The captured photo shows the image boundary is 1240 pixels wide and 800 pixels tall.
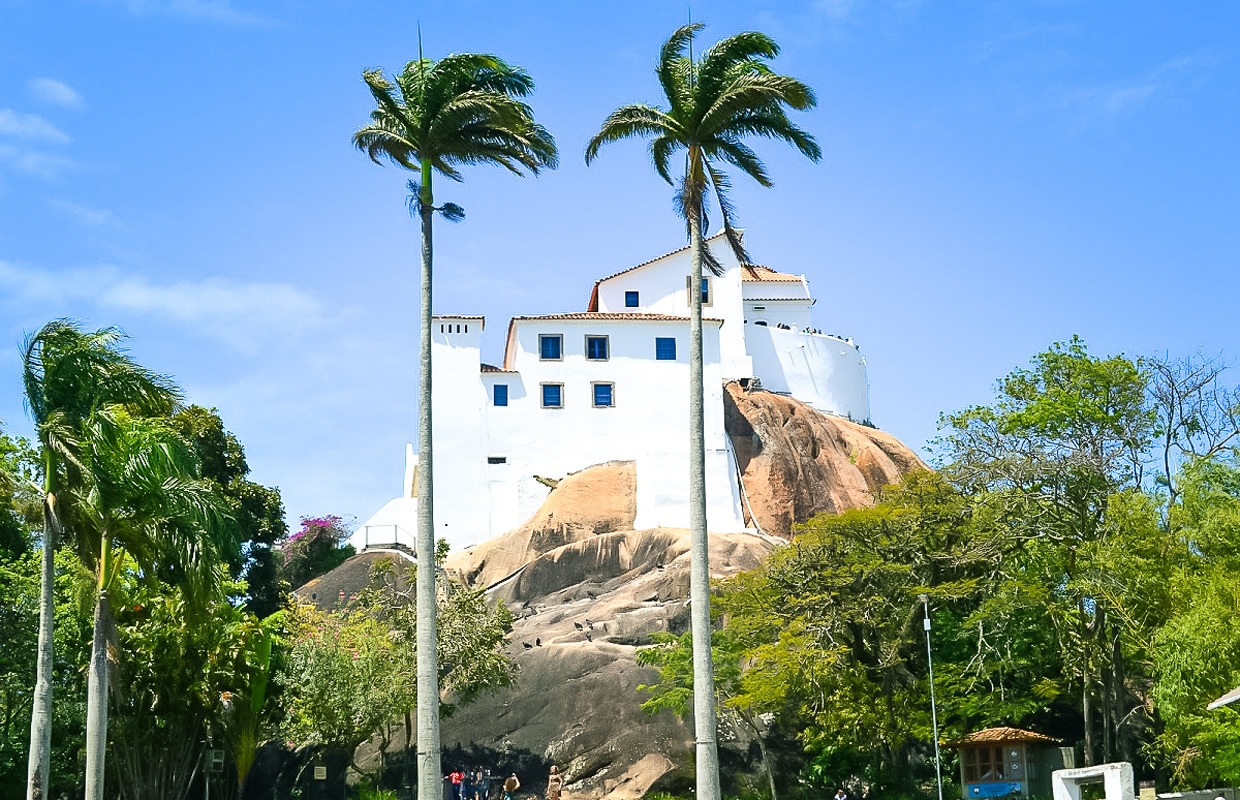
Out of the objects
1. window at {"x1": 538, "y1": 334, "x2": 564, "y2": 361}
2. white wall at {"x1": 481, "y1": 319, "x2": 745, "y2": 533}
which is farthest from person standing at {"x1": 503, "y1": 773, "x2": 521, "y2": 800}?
window at {"x1": 538, "y1": 334, "x2": 564, "y2": 361}

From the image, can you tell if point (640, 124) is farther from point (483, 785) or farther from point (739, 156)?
point (483, 785)

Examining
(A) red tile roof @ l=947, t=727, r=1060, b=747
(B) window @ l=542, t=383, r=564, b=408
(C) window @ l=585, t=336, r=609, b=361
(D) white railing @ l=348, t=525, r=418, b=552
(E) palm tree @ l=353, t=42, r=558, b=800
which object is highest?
(C) window @ l=585, t=336, r=609, b=361

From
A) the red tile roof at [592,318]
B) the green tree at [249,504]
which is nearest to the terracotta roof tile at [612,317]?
the red tile roof at [592,318]

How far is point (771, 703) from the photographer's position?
38.4 metres

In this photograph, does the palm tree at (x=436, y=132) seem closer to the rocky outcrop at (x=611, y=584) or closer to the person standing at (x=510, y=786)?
the person standing at (x=510, y=786)

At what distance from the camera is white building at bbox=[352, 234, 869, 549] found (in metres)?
64.7

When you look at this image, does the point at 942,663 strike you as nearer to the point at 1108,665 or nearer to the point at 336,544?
the point at 1108,665

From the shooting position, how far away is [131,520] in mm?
23797

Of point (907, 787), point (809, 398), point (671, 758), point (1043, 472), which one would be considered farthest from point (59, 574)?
point (809, 398)

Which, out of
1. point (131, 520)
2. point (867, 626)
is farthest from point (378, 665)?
point (131, 520)

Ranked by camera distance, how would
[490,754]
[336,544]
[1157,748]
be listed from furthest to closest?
[336,544] < [490,754] < [1157,748]

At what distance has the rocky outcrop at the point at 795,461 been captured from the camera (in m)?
66.5

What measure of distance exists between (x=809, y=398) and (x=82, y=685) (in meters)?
48.0

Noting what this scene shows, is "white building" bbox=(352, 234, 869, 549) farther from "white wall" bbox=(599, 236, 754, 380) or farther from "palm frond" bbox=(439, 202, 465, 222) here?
"palm frond" bbox=(439, 202, 465, 222)
